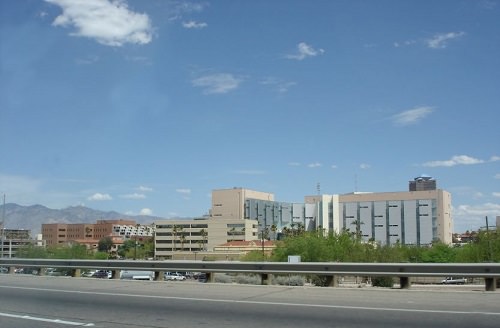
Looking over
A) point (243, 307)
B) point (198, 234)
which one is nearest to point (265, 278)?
point (243, 307)

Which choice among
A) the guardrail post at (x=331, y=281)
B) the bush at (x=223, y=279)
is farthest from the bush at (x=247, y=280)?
the guardrail post at (x=331, y=281)

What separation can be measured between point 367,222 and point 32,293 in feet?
589

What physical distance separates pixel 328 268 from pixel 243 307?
4.59 metres

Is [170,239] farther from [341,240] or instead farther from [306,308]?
[306,308]

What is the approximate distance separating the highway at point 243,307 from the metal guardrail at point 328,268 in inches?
20.5

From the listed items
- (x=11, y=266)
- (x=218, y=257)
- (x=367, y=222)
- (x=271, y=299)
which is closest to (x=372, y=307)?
(x=271, y=299)

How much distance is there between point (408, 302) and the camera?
46.2ft

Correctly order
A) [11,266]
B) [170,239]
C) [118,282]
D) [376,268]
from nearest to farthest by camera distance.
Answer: [376,268], [118,282], [11,266], [170,239]

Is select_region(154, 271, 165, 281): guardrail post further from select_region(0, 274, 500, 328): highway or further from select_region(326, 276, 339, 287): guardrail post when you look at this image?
select_region(326, 276, 339, 287): guardrail post

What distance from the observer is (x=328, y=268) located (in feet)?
58.4

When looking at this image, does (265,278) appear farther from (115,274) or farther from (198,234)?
(198,234)

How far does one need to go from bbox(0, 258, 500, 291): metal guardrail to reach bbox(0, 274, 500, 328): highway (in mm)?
521

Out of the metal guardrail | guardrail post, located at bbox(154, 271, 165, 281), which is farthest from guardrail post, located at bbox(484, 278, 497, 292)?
guardrail post, located at bbox(154, 271, 165, 281)

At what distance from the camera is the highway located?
11648 millimetres
